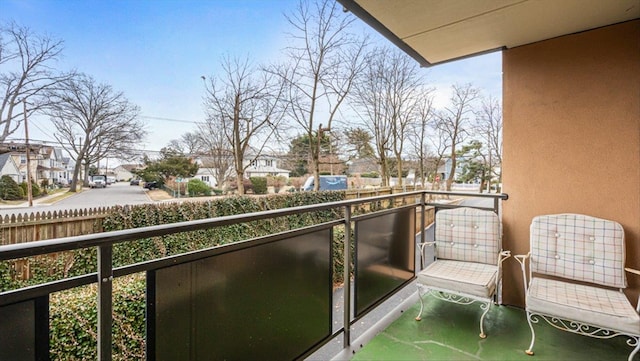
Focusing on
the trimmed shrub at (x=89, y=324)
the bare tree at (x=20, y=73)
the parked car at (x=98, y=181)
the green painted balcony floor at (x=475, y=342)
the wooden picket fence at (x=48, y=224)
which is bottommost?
the trimmed shrub at (x=89, y=324)

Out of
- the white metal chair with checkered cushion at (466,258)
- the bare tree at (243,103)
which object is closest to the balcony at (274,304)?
the white metal chair with checkered cushion at (466,258)

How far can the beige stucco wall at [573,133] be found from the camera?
2.13 m

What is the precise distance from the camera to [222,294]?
3.94ft

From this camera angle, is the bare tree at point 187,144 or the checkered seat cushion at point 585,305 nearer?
the checkered seat cushion at point 585,305

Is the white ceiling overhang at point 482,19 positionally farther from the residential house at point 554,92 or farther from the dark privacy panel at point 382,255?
the dark privacy panel at point 382,255

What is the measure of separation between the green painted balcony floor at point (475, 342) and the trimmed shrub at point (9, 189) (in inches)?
408

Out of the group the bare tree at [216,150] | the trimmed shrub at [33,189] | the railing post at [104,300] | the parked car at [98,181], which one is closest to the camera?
the railing post at [104,300]

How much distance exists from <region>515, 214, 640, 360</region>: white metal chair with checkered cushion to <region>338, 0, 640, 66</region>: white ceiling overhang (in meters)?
1.43

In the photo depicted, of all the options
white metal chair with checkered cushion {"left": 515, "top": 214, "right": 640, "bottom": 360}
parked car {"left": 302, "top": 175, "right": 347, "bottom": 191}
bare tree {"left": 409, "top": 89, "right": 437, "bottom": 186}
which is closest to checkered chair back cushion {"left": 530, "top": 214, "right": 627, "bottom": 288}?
white metal chair with checkered cushion {"left": 515, "top": 214, "right": 640, "bottom": 360}

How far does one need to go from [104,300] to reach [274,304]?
0.74 metres

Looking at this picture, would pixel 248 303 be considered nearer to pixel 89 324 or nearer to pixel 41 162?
pixel 89 324

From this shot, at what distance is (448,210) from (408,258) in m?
0.58

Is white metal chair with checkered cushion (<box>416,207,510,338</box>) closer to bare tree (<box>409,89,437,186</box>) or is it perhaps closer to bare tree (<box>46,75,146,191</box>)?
bare tree (<box>409,89,437,186</box>)

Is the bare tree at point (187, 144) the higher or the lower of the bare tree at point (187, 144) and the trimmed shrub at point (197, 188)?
the higher
